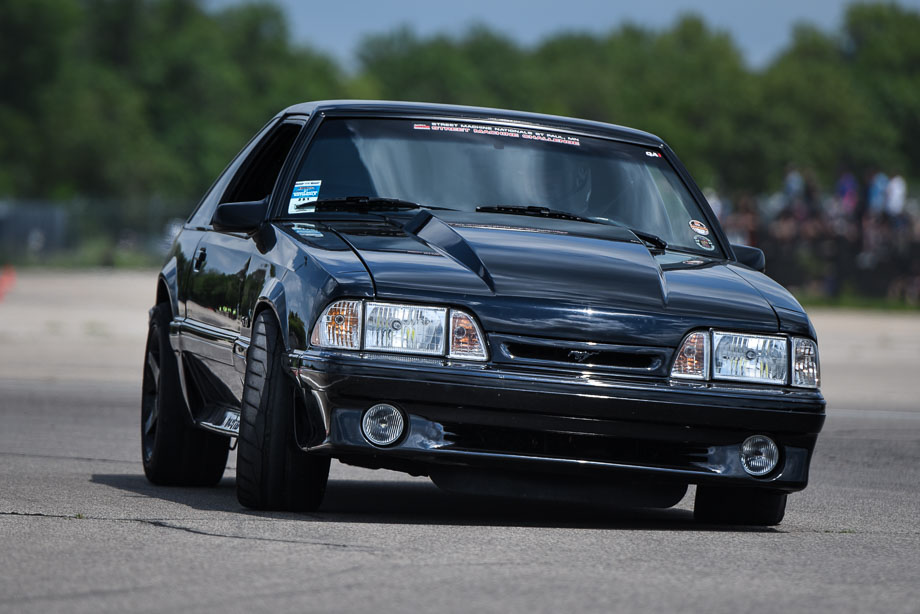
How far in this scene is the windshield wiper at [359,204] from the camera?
22.8 ft

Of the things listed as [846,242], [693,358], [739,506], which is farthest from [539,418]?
[846,242]

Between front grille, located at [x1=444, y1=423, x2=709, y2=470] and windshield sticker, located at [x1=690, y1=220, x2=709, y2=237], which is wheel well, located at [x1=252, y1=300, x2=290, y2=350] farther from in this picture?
windshield sticker, located at [x1=690, y1=220, x2=709, y2=237]

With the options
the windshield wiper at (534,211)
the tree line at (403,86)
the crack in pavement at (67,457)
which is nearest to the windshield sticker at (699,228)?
the windshield wiper at (534,211)

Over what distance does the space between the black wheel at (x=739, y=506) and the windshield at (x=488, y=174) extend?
109 centimetres

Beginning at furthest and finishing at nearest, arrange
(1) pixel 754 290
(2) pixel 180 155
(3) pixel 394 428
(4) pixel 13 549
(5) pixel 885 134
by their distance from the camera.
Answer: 1. (5) pixel 885 134
2. (2) pixel 180 155
3. (1) pixel 754 290
4. (3) pixel 394 428
5. (4) pixel 13 549

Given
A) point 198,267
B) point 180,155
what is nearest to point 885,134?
point 180,155

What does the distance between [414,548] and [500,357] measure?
31.0 inches

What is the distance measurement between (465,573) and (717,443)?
4.92ft

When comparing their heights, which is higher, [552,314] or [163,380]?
[552,314]

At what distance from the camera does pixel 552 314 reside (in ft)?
19.4

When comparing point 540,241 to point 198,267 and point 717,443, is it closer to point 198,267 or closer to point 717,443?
point 717,443

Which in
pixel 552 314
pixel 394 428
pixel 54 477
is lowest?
pixel 54 477

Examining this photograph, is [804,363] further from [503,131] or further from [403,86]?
[403,86]

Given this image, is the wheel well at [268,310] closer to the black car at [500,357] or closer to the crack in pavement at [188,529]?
the black car at [500,357]
